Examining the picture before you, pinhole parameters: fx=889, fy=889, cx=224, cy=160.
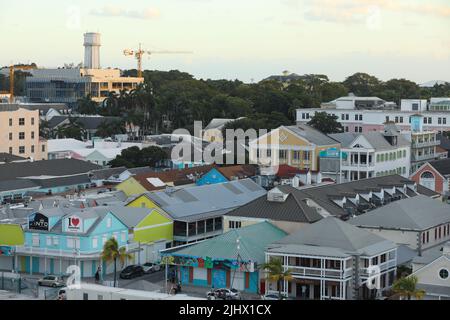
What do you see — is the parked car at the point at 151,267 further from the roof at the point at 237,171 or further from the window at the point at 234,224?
the roof at the point at 237,171

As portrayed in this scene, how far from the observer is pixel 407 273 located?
26.2m

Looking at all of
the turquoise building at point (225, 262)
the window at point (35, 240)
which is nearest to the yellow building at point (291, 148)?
the turquoise building at point (225, 262)

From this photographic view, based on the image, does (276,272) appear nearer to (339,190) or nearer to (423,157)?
(339,190)

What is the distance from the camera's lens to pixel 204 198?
35125mm

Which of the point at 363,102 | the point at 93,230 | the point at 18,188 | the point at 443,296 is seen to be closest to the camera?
the point at 443,296

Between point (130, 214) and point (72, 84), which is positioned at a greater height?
point (72, 84)

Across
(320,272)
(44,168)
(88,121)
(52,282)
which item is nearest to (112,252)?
(52,282)

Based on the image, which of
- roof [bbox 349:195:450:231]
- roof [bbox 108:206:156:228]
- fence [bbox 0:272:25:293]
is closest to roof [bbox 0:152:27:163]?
roof [bbox 108:206:156:228]

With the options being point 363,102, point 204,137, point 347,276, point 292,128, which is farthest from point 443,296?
point 363,102

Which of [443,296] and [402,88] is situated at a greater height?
[402,88]

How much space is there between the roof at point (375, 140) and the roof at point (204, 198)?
11.7m

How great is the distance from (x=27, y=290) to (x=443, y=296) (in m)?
12.0

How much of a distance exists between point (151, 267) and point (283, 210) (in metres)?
4.97
